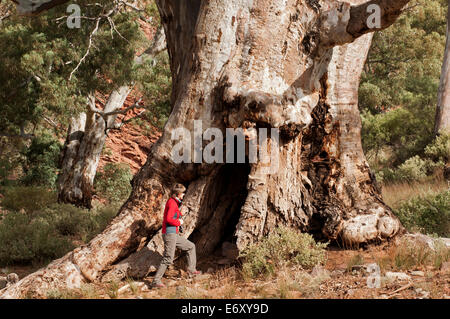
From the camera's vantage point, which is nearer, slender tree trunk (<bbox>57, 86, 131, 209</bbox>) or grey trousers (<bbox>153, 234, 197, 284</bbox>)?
grey trousers (<bbox>153, 234, 197, 284</bbox>)

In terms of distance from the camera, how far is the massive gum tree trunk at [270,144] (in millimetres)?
5855

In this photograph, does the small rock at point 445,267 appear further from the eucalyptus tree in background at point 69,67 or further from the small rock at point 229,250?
the eucalyptus tree in background at point 69,67

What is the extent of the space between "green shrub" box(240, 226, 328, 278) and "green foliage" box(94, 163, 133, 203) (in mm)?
12792

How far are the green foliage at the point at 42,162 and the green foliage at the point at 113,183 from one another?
79.0 inches

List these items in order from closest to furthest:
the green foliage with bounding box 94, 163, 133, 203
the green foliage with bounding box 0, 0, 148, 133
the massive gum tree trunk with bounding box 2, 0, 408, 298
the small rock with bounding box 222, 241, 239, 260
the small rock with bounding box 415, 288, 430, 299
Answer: the small rock with bounding box 415, 288, 430, 299, the massive gum tree trunk with bounding box 2, 0, 408, 298, the small rock with bounding box 222, 241, 239, 260, the green foliage with bounding box 0, 0, 148, 133, the green foliage with bounding box 94, 163, 133, 203

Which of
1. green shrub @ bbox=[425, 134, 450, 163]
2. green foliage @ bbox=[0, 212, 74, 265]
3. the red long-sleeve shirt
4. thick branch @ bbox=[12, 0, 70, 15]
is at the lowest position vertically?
green foliage @ bbox=[0, 212, 74, 265]

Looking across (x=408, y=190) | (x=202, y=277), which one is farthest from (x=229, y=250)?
(x=408, y=190)

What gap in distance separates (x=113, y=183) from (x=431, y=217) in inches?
513

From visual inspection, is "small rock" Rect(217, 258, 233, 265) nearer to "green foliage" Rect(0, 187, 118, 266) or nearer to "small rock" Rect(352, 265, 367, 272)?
"small rock" Rect(352, 265, 367, 272)

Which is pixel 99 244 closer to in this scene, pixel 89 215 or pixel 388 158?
pixel 89 215

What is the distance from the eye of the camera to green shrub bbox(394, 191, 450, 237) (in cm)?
756

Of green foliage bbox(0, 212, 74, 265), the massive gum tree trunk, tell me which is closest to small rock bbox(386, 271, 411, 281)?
the massive gum tree trunk

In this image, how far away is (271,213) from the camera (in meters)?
6.12

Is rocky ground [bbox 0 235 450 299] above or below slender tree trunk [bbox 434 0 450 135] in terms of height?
below
